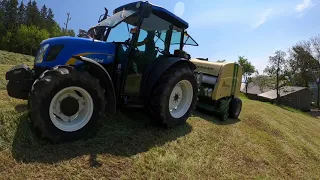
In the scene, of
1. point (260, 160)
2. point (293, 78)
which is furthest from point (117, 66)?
point (293, 78)

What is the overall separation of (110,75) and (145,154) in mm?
1522

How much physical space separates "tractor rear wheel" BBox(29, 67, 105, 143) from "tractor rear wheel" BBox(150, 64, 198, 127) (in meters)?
1.26

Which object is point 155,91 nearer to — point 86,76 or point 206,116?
point 86,76

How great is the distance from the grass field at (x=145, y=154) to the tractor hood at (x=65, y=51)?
92cm

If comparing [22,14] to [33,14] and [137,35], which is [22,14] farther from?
[137,35]

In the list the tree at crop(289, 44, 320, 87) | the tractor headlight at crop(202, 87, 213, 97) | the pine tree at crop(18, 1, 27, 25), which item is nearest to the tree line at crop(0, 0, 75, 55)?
the pine tree at crop(18, 1, 27, 25)

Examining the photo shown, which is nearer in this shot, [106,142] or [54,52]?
[106,142]

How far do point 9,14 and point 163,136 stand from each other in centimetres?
7339

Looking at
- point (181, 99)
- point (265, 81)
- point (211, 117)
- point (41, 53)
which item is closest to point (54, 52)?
point (41, 53)

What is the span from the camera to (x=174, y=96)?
19.0ft

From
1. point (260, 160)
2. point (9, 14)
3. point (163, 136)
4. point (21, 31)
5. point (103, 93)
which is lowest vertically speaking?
point (260, 160)

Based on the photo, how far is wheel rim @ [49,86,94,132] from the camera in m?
3.83

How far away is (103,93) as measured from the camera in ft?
13.4

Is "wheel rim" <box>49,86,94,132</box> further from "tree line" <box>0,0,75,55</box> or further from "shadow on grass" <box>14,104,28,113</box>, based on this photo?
"tree line" <box>0,0,75,55</box>
